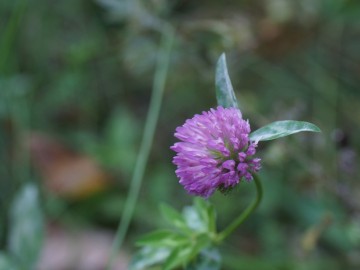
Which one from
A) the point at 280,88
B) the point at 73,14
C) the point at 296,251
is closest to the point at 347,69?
the point at 280,88

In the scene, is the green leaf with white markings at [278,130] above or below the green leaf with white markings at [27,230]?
above

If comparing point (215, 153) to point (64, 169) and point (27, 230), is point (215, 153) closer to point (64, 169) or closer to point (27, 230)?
point (27, 230)

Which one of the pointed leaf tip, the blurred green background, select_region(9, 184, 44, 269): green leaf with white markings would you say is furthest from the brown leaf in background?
the pointed leaf tip

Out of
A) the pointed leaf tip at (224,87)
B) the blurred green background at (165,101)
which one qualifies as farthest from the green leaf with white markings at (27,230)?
the pointed leaf tip at (224,87)

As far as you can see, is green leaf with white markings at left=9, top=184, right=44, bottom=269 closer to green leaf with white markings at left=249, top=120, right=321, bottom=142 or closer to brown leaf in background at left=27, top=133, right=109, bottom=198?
brown leaf in background at left=27, top=133, right=109, bottom=198

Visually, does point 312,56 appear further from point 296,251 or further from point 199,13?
point 296,251

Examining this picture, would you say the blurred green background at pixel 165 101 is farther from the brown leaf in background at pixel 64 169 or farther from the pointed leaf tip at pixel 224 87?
the pointed leaf tip at pixel 224 87
